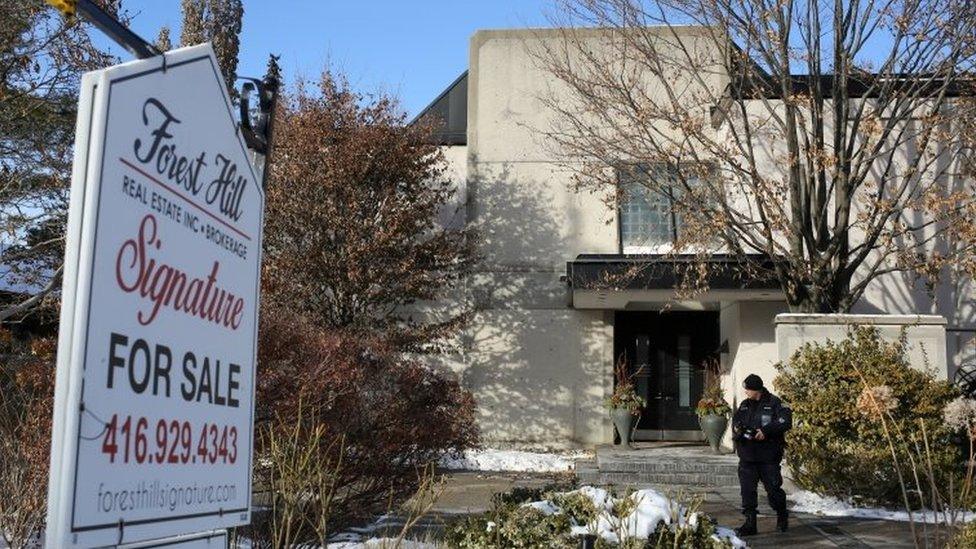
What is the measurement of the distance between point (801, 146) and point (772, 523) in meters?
6.27

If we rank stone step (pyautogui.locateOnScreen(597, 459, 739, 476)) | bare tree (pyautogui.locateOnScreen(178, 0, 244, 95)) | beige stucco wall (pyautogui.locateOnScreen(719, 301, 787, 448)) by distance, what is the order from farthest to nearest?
beige stucco wall (pyautogui.locateOnScreen(719, 301, 787, 448)) → stone step (pyautogui.locateOnScreen(597, 459, 739, 476)) → bare tree (pyautogui.locateOnScreen(178, 0, 244, 95))

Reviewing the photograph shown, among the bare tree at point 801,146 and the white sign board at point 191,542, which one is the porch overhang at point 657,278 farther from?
the white sign board at point 191,542

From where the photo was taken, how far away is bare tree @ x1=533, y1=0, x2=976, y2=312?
13.8 meters

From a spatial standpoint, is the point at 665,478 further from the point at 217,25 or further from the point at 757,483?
the point at 217,25

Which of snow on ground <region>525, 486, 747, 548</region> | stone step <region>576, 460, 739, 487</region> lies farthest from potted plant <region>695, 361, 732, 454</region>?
snow on ground <region>525, 486, 747, 548</region>

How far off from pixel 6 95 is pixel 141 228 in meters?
9.76

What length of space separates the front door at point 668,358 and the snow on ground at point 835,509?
6019mm

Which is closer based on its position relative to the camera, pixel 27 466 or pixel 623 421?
pixel 27 466

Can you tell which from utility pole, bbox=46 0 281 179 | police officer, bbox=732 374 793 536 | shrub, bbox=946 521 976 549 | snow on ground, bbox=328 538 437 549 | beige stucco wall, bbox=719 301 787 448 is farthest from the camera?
beige stucco wall, bbox=719 301 787 448

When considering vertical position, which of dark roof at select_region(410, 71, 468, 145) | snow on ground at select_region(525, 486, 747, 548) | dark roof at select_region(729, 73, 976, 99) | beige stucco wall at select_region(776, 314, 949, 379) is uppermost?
dark roof at select_region(410, 71, 468, 145)

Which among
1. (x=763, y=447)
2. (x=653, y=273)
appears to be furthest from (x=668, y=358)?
(x=763, y=447)

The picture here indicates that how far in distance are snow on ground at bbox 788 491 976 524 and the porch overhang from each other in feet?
12.9

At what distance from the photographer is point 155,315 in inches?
104
